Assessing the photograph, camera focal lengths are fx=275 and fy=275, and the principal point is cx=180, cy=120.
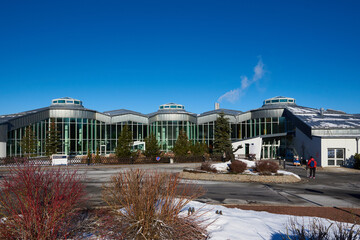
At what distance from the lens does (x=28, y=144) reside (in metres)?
32.7

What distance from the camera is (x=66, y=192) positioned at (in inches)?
234

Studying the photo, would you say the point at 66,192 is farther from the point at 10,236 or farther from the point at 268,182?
the point at 268,182

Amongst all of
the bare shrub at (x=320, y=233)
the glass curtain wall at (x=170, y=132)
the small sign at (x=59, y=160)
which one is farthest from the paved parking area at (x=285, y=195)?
the glass curtain wall at (x=170, y=132)

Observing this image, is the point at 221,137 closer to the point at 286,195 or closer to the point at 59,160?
the point at 59,160

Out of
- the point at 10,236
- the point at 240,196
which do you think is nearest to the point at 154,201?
the point at 10,236

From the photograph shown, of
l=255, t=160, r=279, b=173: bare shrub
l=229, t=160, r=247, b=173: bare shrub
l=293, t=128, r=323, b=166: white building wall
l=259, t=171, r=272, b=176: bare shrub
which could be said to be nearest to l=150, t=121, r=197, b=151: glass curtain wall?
l=293, t=128, r=323, b=166: white building wall

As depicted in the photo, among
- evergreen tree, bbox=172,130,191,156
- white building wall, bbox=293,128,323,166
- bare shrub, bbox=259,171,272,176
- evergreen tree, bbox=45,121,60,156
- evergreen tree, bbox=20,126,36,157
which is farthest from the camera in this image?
evergreen tree, bbox=45,121,60,156

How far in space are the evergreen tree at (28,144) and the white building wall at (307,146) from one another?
31.2 metres

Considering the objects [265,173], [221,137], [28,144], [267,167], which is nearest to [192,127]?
[221,137]

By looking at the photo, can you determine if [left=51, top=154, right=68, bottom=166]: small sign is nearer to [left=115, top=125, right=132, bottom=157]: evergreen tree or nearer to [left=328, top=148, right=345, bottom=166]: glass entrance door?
[left=115, top=125, right=132, bottom=157]: evergreen tree

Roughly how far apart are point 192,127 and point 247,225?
38247 millimetres

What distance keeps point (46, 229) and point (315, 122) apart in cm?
3218

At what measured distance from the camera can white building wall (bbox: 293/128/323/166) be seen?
28047mm

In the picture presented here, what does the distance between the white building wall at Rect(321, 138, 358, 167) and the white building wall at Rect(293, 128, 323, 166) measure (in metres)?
0.41
